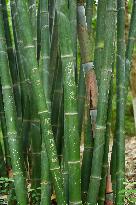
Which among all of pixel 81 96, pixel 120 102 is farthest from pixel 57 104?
pixel 120 102

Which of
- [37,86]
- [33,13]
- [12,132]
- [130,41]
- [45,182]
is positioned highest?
[33,13]

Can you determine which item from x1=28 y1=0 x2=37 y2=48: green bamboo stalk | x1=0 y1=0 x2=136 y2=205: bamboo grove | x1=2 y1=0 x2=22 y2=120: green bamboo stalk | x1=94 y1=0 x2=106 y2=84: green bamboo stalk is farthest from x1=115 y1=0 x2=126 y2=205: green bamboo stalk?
x1=2 y1=0 x2=22 y2=120: green bamboo stalk

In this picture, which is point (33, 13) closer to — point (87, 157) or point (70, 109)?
point (70, 109)

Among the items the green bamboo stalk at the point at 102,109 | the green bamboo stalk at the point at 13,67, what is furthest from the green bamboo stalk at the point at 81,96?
the green bamboo stalk at the point at 13,67

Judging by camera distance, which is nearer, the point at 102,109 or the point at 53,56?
the point at 102,109

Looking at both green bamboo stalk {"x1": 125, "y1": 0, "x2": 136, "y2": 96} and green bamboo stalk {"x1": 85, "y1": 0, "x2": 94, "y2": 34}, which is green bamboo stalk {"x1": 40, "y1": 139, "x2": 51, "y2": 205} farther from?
green bamboo stalk {"x1": 85, "y1": 0, "x2": 94, "y2": 34}

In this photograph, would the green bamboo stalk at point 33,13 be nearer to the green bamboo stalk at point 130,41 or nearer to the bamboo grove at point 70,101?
the bamboo grove at point 70,101

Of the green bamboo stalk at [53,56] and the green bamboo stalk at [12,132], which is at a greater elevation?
the green bamboo stalk at [53,56]

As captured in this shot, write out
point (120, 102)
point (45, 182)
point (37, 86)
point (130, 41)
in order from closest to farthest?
point (37, 86), point (45, 182), point (120, 102), point (130, 41)
